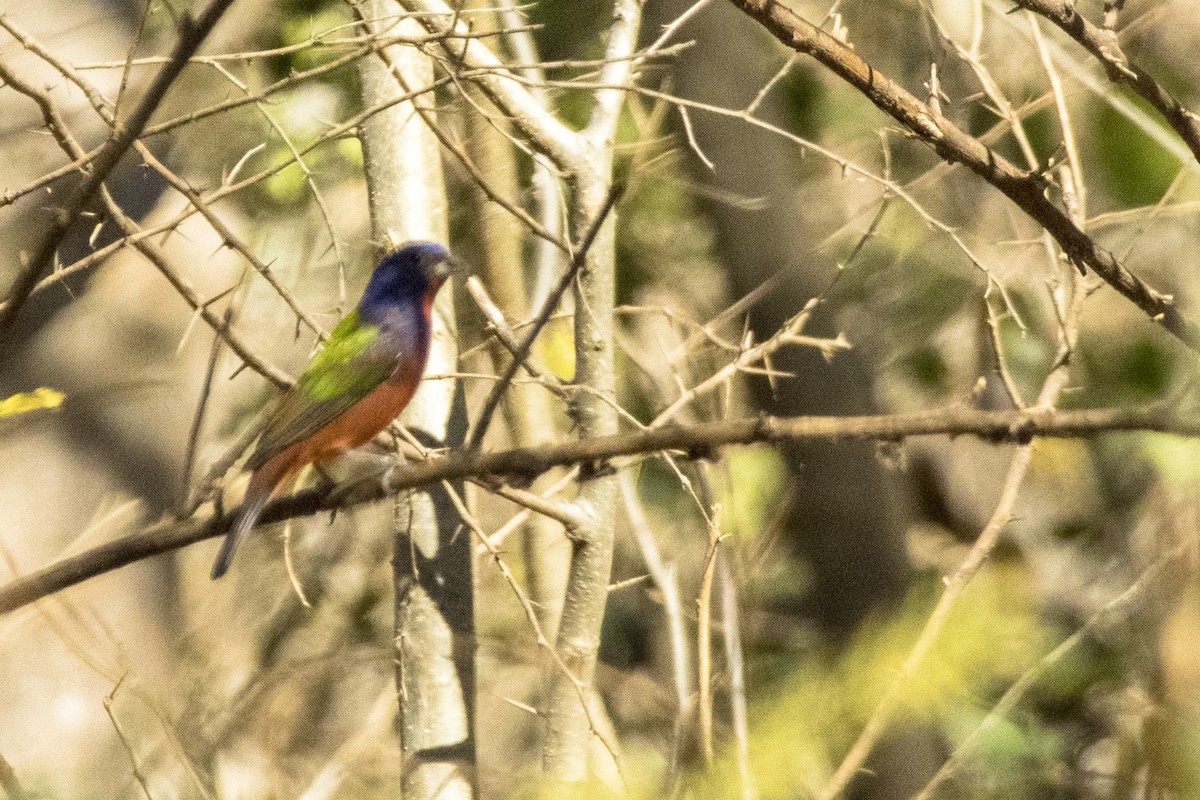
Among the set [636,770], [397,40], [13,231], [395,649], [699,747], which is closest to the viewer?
[699,747]

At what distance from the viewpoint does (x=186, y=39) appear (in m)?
1.72

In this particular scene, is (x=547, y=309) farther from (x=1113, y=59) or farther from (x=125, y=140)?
(x=1113, y=59)

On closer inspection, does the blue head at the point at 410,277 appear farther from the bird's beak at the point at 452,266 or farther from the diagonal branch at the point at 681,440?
the diagonal branch at the point at 681,440

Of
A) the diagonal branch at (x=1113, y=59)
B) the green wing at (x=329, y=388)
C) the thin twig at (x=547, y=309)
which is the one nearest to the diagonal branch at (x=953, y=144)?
the diagonal branch at (x=1113, y=59)

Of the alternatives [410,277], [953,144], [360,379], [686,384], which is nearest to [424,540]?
[360,379]

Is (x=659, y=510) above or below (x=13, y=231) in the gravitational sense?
below

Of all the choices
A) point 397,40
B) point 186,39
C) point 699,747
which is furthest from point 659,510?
point 186,39

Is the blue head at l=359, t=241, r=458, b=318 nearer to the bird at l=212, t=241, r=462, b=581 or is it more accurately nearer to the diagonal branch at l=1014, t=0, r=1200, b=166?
the bird at l=212, t=241, r=462, b=581

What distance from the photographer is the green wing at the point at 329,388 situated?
362 centimetres

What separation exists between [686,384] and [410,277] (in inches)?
66.2

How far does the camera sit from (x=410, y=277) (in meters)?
4.24

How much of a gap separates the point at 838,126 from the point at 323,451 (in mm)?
4348

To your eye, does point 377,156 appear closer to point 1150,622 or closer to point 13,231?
point 13,231

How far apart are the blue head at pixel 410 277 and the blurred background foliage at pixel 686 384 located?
0.15 m
